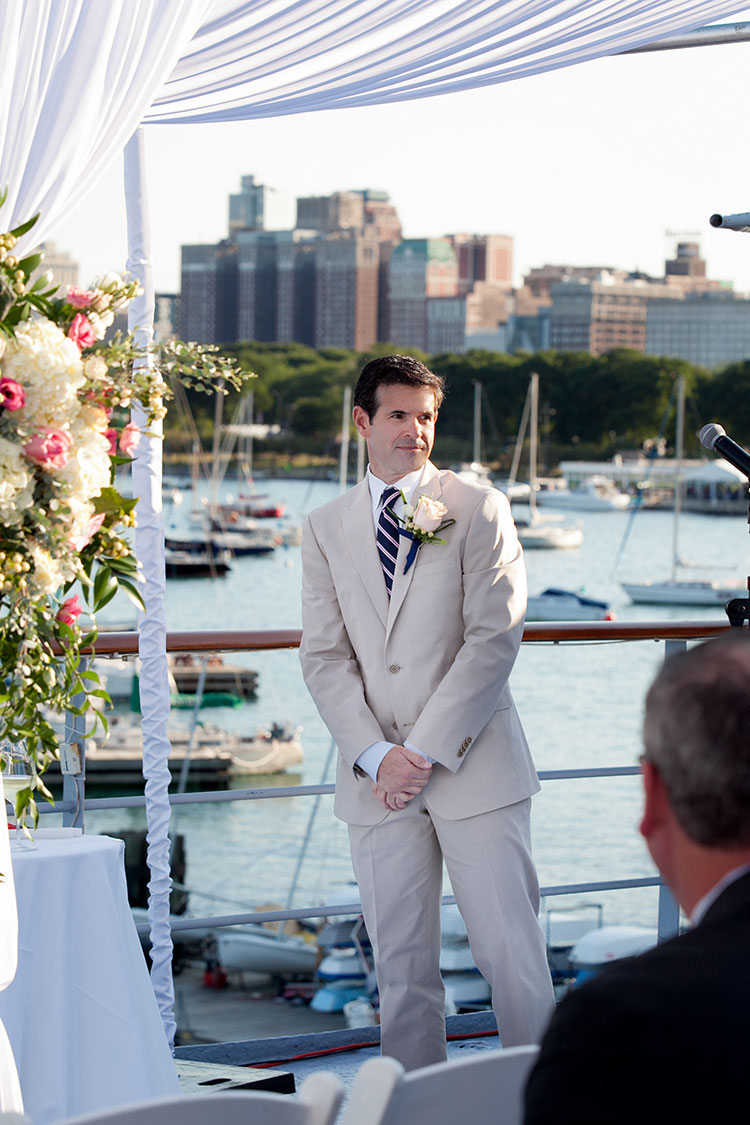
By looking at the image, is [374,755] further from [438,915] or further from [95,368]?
[95,368]

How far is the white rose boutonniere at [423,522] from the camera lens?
2.56m

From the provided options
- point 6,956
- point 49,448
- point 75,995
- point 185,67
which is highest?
point 185,67

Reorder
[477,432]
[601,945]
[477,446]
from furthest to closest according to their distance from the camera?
[477,446], [477,432], [601,945]

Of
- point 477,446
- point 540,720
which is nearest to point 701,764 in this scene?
point 540,720

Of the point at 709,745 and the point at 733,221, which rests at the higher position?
the point at 733,221

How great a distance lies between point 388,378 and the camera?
2.57 m

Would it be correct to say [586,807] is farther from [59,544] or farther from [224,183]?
[224,183]

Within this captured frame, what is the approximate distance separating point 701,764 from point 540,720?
3136 cm

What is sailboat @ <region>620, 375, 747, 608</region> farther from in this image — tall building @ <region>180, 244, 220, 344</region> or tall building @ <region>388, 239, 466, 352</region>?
tall building @ <region>180, 244, 220, 344</region>

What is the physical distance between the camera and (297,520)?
5303 cm

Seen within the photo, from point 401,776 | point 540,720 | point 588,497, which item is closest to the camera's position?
point 401,776

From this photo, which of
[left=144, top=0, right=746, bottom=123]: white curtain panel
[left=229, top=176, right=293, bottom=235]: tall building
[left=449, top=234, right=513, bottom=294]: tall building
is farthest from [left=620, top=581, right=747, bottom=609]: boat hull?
[left=144, top=0, right=746, bottom=123]: white curtain panel

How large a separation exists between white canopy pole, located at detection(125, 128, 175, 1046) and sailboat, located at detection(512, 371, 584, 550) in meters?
45.1

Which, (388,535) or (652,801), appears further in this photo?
(388,535)
